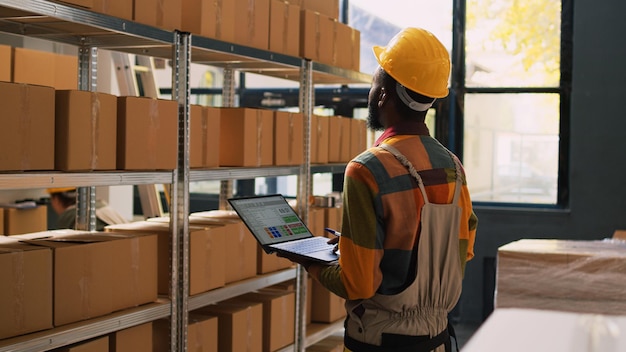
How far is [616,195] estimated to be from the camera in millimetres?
7273

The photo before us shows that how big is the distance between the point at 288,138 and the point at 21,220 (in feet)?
8.83

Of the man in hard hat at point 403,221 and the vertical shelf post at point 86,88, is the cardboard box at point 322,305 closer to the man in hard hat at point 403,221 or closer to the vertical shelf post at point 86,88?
the vertical shelf post at point 86,88

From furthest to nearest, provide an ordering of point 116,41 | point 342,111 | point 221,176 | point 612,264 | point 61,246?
point 342,111 → point 221,176 → point 116,41 → point 61,246 → point 612,264

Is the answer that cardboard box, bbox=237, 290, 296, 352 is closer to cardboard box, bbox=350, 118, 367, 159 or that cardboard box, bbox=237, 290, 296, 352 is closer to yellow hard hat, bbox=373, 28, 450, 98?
cardboard box, bbox=350, 118, 367, 159

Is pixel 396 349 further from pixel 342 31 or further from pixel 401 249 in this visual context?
pixel 342 31

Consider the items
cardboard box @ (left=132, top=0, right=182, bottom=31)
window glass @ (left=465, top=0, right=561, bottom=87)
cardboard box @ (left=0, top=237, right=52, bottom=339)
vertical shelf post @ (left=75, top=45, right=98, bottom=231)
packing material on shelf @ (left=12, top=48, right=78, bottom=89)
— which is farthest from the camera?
window glass @ (left=465, top=0, right=561, bottom=87)

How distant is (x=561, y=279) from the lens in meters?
1.44

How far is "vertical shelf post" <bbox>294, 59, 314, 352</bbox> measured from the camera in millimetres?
4547

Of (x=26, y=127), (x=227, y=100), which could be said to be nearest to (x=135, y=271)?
(x=26, y=127)

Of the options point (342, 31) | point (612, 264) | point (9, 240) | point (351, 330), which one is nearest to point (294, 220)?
point (351, 330)

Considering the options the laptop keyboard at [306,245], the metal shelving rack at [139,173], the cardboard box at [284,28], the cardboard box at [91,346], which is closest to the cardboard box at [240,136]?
the metal shelving rack at [139,173]

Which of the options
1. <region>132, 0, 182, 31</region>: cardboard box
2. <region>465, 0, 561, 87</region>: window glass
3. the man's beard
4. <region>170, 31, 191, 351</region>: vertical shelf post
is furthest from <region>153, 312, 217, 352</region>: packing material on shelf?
<region>465, 0, 561, 87</region>: window glass

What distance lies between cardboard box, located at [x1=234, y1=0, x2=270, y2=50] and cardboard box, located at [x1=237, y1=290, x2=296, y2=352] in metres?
1.36

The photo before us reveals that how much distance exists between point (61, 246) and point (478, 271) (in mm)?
5454
